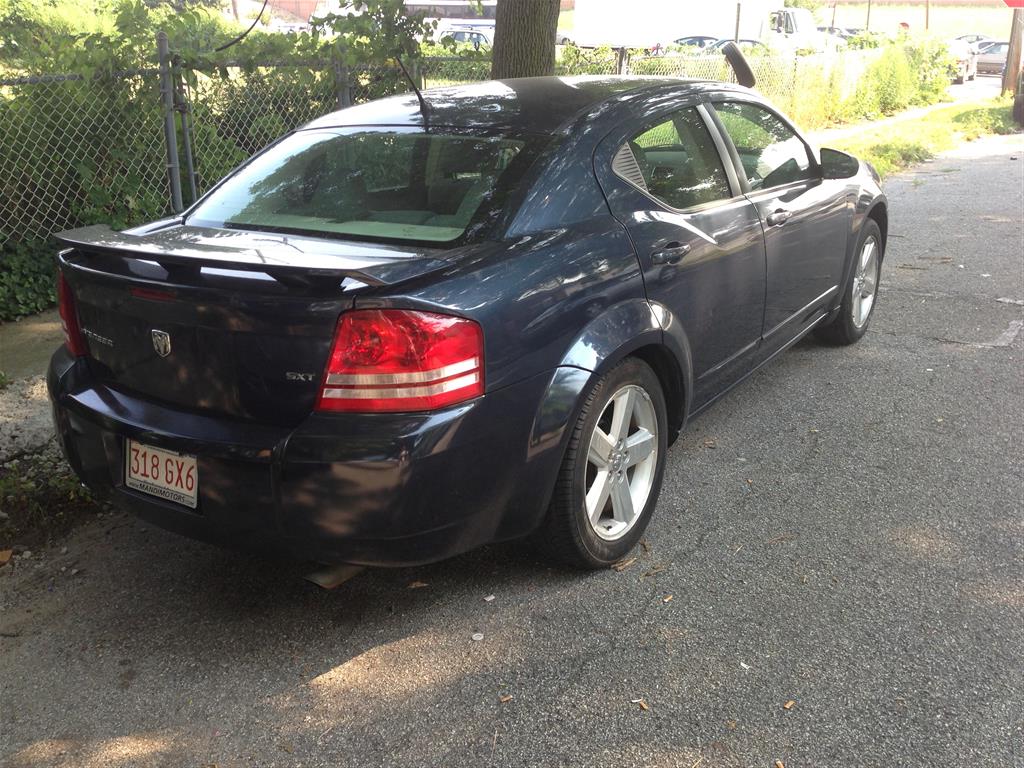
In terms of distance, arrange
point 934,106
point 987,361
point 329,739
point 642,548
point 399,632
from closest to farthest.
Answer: point 329,739
point 399,632
point 642,548
point 987,361
point 934,106

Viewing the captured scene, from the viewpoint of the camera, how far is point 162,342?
9.80 feet

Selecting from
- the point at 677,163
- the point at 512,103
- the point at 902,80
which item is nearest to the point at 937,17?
the point at 902,80

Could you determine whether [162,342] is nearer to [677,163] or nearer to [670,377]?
[670,377]

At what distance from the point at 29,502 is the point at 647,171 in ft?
9.02

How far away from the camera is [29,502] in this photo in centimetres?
401

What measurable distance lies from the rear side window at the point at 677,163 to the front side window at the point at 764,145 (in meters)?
0.26

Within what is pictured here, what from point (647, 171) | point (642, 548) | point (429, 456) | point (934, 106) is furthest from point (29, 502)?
point (934, 106)

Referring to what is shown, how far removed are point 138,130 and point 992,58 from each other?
38.5m

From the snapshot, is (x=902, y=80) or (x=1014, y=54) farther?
(x=1014, y=54)

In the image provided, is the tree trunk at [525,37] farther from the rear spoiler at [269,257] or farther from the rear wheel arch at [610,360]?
the rear spoiler at [269,257]

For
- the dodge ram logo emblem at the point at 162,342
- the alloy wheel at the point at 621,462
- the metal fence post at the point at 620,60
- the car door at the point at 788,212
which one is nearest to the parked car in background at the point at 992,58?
the metal fence post at the point at 620,60

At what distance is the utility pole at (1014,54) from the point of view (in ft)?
66.9

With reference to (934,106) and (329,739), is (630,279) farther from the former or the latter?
(934,106)

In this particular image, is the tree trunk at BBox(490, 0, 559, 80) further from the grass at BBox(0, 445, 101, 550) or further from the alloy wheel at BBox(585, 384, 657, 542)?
the grass at BBox(0, 445, 101, 550)
